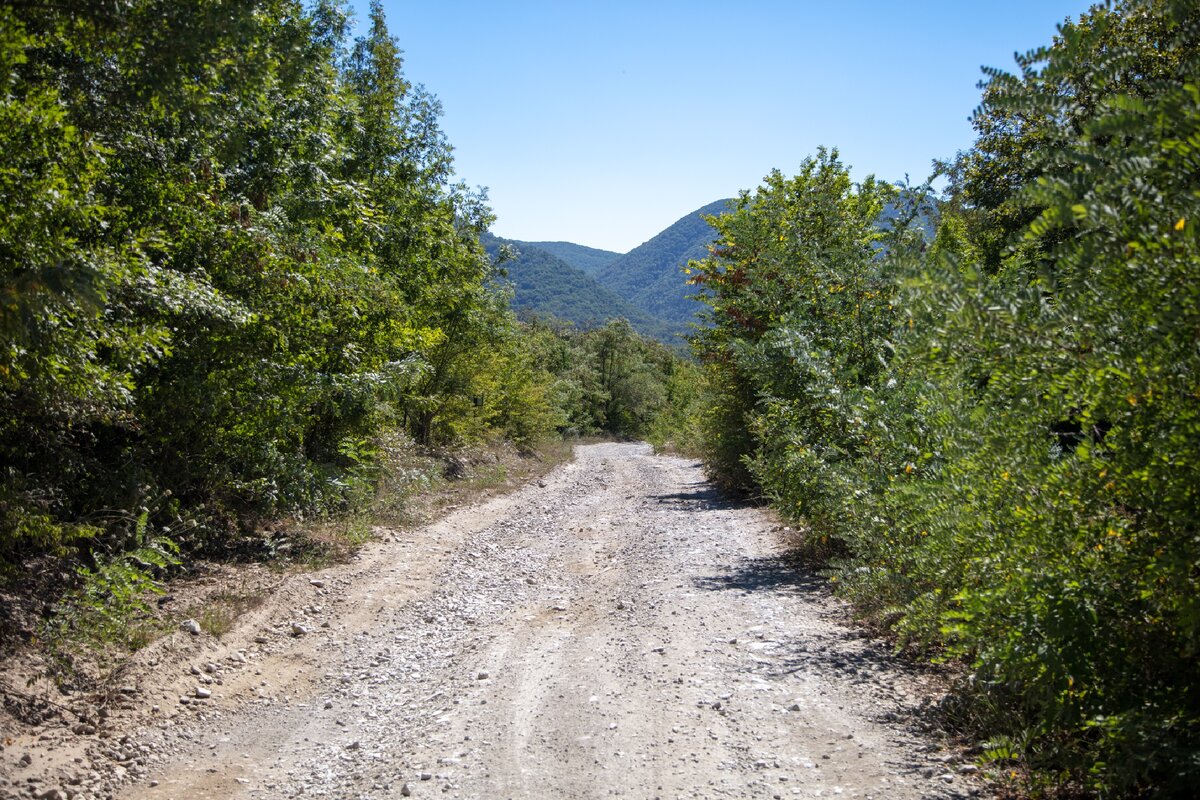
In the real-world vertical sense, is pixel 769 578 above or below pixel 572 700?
below

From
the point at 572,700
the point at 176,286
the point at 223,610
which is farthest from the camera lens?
the point at 223,610

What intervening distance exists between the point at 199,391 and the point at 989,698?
22.9 feet

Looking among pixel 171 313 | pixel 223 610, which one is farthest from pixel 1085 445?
pixel 223 610

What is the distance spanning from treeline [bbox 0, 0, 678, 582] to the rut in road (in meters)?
1.69

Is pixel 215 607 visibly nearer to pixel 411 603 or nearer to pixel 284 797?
pixel 411 603

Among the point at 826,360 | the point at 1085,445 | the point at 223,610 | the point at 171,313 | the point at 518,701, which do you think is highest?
the point at 171,313

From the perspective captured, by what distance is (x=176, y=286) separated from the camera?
21.3ft

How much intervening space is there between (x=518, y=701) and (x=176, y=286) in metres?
4.25

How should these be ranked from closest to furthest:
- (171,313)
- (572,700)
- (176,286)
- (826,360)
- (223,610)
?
(572,700), (176,286), (171,313), (223,610), (826,360)

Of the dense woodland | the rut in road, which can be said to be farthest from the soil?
the dense woodland

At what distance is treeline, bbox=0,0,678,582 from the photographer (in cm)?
485

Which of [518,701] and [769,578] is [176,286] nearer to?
[518,701]

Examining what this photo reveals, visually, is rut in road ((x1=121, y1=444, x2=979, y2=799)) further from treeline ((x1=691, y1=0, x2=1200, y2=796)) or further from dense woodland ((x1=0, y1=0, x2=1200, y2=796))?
treeline ((x1=691, y1=0, x2=1200, y2=796))

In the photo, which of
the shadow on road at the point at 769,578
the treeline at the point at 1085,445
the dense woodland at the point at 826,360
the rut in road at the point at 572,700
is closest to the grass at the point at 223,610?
the rut in road at the point at 572,700
